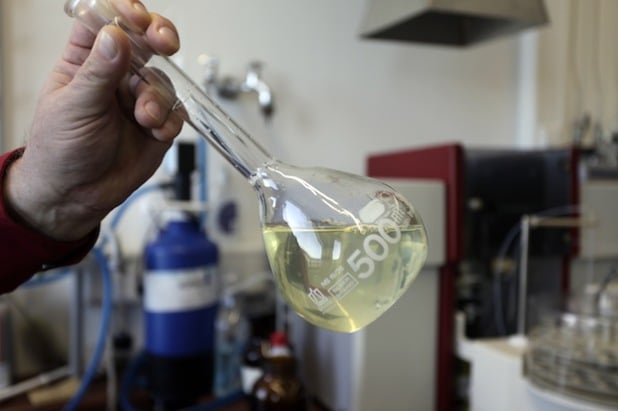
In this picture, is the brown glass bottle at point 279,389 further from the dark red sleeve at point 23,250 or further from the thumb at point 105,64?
the thumb at point 105,64

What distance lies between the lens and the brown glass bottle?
999mm

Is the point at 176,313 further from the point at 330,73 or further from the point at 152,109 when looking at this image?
the point at 330,73

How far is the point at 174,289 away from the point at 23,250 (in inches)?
21.6

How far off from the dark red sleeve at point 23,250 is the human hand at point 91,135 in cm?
1

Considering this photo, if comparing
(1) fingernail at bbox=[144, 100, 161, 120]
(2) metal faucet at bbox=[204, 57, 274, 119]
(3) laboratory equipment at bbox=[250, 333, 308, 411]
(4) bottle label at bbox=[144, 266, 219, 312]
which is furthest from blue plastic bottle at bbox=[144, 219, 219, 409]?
(1) fingernail at bbox=[144, 100, 161, 120]

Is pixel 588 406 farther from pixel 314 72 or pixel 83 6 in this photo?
pixel 314 72

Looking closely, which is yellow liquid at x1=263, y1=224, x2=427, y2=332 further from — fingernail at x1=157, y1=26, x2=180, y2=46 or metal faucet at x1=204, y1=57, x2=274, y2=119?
metal faucet at x1=204, y1=57, x2=274, y2=119

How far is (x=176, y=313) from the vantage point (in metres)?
1.10

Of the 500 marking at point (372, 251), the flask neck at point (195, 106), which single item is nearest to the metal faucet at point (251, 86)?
the flask neck at point (195, 106)

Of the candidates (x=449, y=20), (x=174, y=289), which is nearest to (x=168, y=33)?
(x=174, y=289)

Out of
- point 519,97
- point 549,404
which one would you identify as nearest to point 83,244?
point 549,404

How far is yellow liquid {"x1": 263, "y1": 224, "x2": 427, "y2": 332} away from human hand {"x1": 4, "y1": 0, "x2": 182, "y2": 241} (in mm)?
195

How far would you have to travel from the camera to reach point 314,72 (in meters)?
1.56

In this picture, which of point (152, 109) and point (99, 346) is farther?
point (99, 346)
